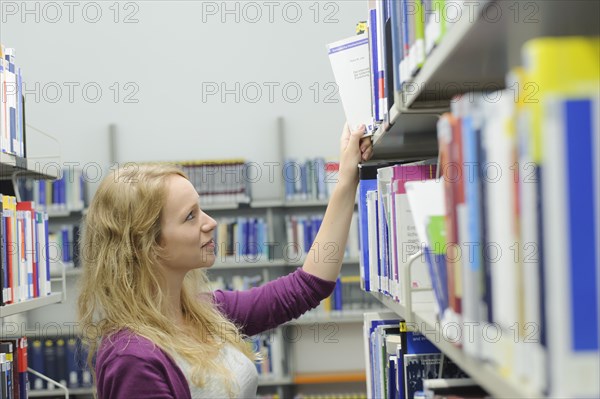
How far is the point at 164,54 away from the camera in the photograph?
521cm

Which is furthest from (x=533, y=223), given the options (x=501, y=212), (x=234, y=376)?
(x=234, y=376)

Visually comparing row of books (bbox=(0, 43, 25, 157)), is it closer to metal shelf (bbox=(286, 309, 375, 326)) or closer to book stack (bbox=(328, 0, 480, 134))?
book stack (bbox=(328, 0, 480, 134))

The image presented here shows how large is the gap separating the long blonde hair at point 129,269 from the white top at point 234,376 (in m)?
0.02

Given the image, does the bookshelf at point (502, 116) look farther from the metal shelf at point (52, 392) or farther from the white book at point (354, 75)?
the metal shelf at point (52, 392)

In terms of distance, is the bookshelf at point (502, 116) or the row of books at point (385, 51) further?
the row of books at point (385, 51)

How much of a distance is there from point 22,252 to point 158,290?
1.05m

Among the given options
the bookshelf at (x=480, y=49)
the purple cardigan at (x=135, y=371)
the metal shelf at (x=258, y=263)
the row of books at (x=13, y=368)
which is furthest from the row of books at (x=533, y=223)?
the metal shelf at (x=258, y=263)

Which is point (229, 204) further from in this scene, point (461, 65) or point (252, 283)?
point (461, 65)

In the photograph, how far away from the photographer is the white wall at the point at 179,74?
5.15 metres

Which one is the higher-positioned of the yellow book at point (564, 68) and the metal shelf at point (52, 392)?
the yellow book at point (564, 68)

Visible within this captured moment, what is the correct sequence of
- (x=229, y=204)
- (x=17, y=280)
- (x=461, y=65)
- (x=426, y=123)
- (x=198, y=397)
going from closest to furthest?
1. (x=461, y=65)
2. (x=426, y=123)
3. (x=198, y=397)
4. (x=17, y=280)
5. (x=229, y=204)

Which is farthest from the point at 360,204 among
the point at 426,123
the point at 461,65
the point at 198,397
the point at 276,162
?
the point at 276,162

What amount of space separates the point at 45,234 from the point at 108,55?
2.68 m

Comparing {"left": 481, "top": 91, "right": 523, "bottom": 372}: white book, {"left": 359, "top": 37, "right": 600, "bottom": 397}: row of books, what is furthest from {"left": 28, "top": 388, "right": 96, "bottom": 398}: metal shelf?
{"left": 481, "top": 91, "right": 523, "bottom": 372}: white book
